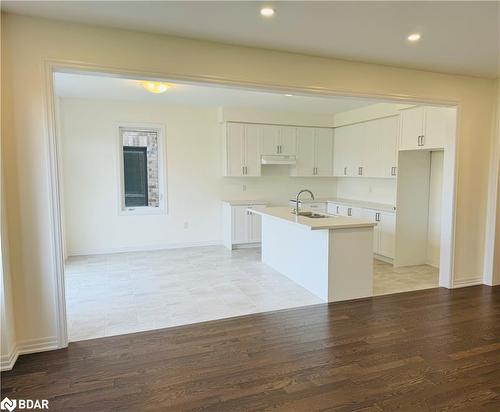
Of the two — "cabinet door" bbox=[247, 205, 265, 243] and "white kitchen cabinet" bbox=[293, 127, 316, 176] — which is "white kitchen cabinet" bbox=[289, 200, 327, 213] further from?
"cabinet door" bbox=[247, 205, 265, 243]

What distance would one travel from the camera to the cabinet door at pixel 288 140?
6.91 metres

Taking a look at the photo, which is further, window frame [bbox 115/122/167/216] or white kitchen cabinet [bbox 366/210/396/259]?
window frame [bbox 115/122/167/216]

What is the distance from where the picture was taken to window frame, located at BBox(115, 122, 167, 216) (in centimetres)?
620

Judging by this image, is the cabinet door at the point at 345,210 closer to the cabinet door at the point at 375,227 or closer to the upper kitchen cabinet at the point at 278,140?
the cabinet door at the point at 375,227

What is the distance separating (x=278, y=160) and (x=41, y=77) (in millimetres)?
4719

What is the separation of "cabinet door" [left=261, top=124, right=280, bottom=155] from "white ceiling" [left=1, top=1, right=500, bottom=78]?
3371mm

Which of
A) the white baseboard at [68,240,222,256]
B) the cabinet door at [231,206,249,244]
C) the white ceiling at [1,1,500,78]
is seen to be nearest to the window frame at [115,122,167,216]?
the white baseboard at [68,240,222,256]

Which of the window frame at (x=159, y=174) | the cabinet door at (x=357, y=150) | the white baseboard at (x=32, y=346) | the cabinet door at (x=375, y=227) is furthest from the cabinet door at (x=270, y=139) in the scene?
the white baseboard at (x=32, y=346)

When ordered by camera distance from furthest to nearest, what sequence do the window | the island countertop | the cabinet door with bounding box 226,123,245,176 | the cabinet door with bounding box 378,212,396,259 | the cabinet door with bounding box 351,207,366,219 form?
the cabinet door with bounding box 226,123,245,176 → the window → the cabinet door with bounding box 351,207,366,219 → the cabinet door with bounding box 378,212,396,259 → the island countertop

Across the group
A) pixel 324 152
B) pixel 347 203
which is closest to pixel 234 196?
Result: pixel 324 152

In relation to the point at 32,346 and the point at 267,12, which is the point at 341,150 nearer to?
the point at 267,12

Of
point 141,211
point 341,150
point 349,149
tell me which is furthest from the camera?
point 341,150

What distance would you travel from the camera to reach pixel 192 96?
5559 mm

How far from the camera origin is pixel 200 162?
265 inches
